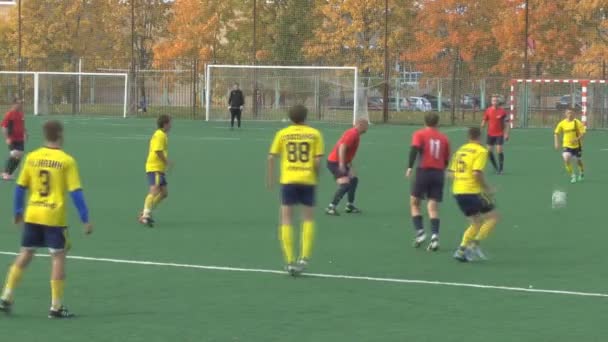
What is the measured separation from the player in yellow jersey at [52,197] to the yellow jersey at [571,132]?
50.3 ft

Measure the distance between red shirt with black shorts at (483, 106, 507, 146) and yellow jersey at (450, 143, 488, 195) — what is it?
1265 centimetres

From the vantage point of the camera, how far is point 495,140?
82.9 ft

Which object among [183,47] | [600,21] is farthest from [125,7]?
[600,21]

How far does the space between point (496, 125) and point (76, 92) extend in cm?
3336

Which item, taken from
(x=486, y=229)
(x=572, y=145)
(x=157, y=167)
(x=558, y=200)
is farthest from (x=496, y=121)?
(x=486, y=229)

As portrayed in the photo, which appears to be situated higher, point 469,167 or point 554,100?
point 554,100

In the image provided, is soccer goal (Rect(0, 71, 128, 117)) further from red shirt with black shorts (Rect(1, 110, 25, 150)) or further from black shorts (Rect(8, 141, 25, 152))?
red shirt with black shorts (Rect(1, 110, 25, 150))

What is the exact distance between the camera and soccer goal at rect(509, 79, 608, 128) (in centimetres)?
4400

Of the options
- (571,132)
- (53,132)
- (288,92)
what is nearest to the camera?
(53,132)

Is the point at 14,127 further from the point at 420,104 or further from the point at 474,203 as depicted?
the point at 420,104

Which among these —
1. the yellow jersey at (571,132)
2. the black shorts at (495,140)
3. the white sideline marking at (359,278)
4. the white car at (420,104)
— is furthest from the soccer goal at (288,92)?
the white sideline marking at (359,278)

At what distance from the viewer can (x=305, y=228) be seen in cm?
1168

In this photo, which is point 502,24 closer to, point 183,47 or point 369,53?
point 369,53

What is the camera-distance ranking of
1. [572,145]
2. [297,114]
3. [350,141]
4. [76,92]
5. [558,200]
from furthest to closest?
[76,92] → [572,145] → [558,200] → [350,141] → [297,114]
